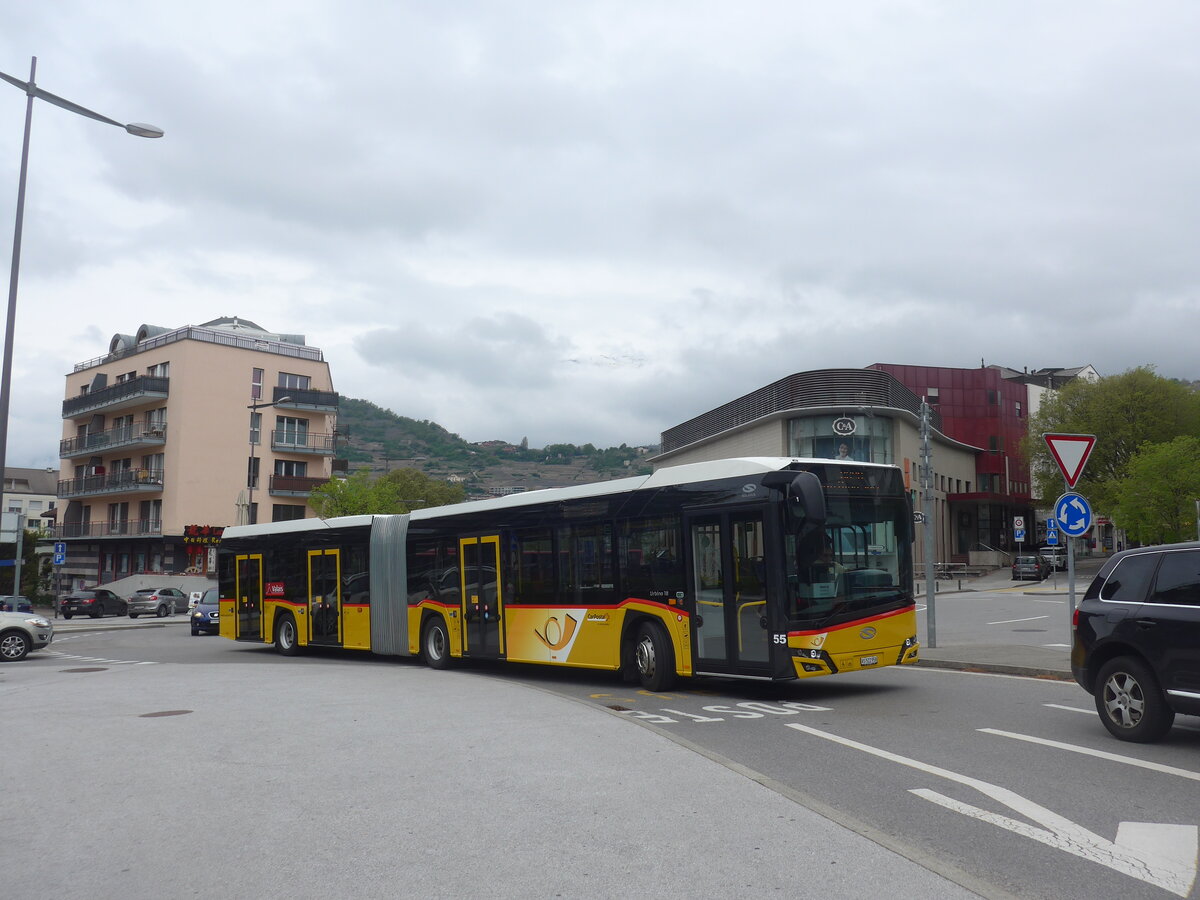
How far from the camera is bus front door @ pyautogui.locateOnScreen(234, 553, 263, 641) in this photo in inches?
926

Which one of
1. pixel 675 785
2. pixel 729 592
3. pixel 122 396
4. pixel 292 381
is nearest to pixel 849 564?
pixel 729 592

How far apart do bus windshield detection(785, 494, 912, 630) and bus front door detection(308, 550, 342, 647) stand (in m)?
11.5

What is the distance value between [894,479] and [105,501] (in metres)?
68.4

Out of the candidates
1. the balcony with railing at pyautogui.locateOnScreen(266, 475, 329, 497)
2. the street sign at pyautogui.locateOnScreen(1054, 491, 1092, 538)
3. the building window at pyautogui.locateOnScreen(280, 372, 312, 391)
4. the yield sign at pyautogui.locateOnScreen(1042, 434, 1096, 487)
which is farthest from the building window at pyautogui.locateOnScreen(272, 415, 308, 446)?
the yield sign at pyautogui.locateOnScreen(1042, 434, 1096, 487)

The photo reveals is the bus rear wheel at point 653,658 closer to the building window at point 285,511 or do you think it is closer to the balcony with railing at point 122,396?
the building window at point 285,511

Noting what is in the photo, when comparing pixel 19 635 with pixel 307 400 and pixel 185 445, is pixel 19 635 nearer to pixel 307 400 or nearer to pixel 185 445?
pixel 185 445

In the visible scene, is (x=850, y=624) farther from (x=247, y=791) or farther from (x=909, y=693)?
(x=247, y=791)

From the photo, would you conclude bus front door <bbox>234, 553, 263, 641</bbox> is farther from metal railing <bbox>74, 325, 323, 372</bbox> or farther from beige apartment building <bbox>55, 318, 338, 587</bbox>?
metal railing <bbox>74, 325, 323, 372</bbox>

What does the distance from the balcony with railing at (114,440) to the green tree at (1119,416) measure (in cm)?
5924

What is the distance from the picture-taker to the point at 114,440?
227ft

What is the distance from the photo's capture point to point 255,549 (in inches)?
925

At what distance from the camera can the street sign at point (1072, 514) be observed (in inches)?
588

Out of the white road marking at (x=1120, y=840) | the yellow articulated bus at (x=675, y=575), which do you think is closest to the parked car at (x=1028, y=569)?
the yellow articulated bus at (x=675, y=575)

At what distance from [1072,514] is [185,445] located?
196 ft
